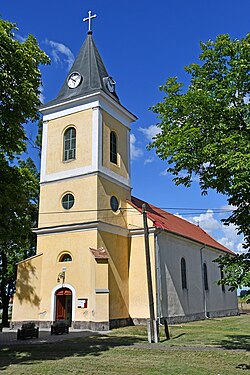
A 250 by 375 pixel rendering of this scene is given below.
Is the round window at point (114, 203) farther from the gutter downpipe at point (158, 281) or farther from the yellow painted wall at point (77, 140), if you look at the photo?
the gutter downpipe at point (158, 281)

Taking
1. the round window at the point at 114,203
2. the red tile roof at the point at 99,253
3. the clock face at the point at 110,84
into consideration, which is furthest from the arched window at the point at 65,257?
the clock face at the point at 110,84

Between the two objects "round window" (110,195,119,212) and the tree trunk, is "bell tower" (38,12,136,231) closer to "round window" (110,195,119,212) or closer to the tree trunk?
"round window" (110,195,119,212)

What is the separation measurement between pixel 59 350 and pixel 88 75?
61.6ft

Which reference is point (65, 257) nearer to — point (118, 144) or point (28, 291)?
point (28, 291)

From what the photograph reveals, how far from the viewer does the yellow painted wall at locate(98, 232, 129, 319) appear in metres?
23.8

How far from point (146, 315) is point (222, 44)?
55.5ft

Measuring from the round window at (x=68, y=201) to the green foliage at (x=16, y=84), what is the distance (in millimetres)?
10673

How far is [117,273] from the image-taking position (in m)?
24.9

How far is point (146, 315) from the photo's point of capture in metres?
24.7

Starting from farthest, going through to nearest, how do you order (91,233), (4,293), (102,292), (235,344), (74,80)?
(4,293) < (74,80) < (91,233) < (102,292) < (235,344)

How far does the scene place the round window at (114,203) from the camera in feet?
84.7

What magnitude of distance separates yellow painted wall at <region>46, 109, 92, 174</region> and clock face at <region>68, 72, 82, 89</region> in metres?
2.34

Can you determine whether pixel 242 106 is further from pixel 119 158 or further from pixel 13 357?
pixel 119 158

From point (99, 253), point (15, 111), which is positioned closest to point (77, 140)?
point (99, 253)
